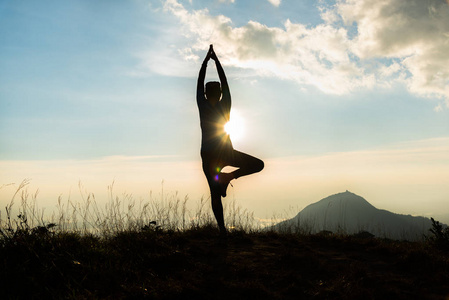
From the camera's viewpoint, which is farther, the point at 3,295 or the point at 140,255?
the point at 140,255

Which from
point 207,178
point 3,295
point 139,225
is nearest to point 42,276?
point 3,295

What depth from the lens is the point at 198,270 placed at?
4.21 meters

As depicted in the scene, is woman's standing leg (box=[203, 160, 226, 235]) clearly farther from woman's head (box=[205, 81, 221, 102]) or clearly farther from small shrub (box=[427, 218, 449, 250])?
small shrub (box=[427, 218, 449, 250])

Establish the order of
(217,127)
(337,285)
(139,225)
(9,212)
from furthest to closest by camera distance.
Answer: (139,225)
(217,127)
(9,212)
(337,285)

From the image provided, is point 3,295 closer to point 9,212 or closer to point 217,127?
point 9,212

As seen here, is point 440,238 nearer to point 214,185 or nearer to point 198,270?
point 214,185

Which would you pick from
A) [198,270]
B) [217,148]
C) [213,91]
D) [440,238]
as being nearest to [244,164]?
[217,148]

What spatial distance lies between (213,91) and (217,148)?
116 centimetres

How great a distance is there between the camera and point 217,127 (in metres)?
5.82

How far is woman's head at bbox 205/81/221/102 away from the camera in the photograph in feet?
19.3

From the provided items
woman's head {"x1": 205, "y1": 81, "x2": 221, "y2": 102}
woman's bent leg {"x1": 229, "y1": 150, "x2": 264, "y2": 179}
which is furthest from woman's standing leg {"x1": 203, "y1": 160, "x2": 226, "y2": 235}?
woman's head {"x1": 205, "y1": 81, "x2": 221, "y2": 102}

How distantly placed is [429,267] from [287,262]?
6.96 ft

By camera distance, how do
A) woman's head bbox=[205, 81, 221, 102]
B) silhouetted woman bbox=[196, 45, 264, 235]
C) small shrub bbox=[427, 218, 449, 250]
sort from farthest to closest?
small shrub bbox=[427, 218, 449, 250] < woman's head bbox=[205, 81, 221, 102] < silhouetted woman bbox=[196, 45, 264, 235]

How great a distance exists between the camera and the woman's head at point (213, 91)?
19.3 feet
